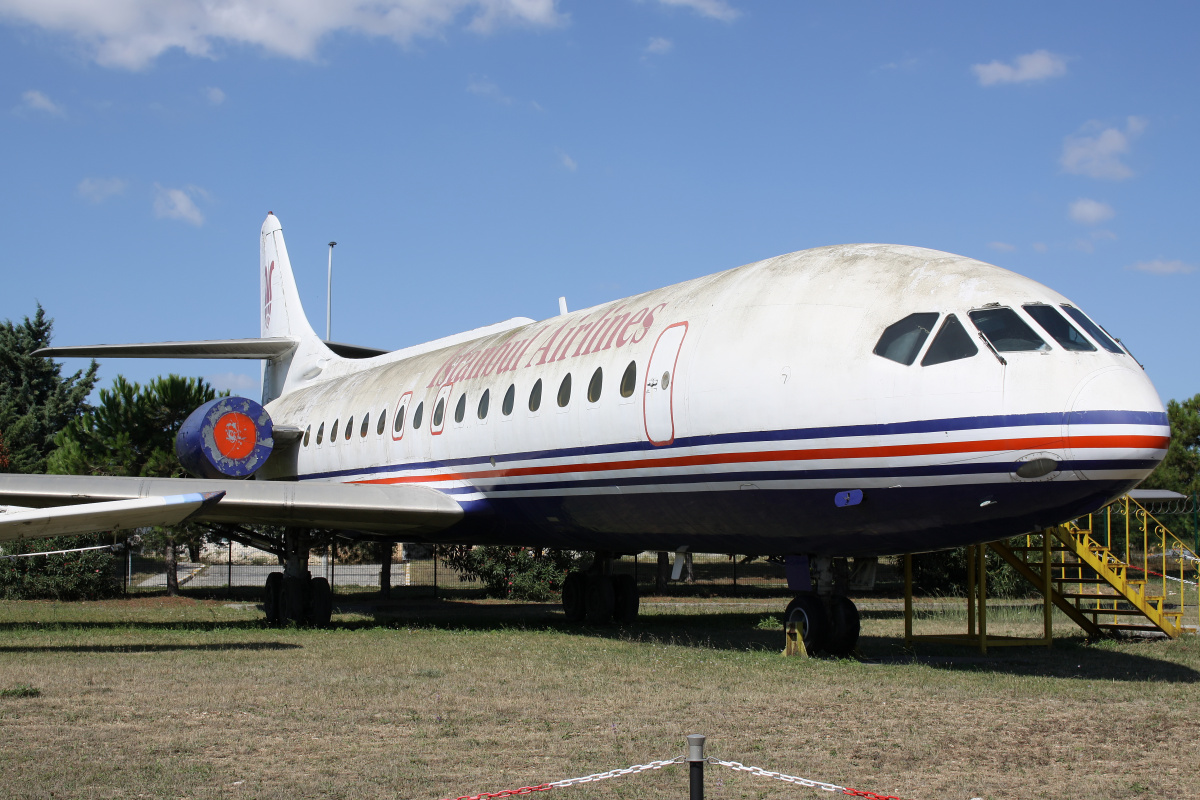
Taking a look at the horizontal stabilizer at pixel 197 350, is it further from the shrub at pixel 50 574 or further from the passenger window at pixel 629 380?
the passenger window at pixel 629 380

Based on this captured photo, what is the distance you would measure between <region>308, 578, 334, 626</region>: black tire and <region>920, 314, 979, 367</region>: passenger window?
10.9 m

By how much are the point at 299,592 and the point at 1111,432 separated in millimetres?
12544

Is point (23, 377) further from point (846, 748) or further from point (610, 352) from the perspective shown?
point (846, 748)

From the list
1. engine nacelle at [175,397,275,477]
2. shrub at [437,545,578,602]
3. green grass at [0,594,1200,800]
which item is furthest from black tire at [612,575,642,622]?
shrub at [437,545,578,602]

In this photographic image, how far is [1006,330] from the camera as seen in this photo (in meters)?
9.79

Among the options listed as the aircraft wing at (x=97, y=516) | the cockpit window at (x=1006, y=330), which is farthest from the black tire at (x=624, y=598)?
the cockpit window at (x=1006, y=330)

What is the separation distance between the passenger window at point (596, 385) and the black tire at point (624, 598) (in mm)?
5433

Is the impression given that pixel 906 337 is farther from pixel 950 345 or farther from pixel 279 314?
pixel 279 314

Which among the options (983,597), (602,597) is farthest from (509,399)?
(983,597)

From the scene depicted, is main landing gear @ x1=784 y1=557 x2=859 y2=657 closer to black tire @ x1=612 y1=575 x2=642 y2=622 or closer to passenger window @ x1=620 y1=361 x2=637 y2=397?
passenger window @ x1=620 y1=361 x2=637 y2=397

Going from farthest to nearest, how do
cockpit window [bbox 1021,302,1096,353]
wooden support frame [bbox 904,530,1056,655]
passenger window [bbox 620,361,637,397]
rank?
wooden support frame [bbox 904,530,1056,655] < passenger window [bbox 620,361,637,397] < cockpit window [bbox 1021,302,1096,353]

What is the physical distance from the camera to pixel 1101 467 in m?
9.05

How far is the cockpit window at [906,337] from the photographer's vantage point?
1002 cm

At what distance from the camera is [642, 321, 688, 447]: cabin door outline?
11.9 m
